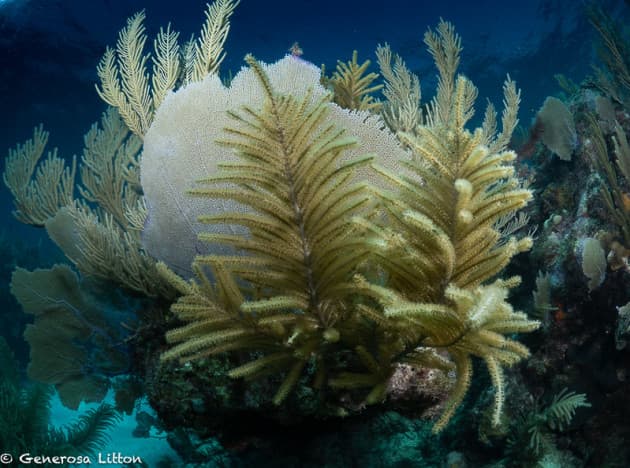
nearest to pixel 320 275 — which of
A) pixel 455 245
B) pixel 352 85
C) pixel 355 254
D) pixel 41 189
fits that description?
pixel 355 254

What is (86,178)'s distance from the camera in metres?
4.38

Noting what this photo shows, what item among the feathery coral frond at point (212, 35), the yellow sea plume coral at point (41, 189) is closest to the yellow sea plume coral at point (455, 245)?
the feathery coral frond at point (212, 35)

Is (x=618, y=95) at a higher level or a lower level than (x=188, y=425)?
higher

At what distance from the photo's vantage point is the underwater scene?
71.3 inches

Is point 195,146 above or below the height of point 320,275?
→ above

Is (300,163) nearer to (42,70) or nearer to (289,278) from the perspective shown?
(289,278)

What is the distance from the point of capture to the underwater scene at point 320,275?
1811mm

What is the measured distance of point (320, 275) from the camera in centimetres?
209

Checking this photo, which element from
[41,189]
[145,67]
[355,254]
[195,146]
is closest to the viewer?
[355,254]

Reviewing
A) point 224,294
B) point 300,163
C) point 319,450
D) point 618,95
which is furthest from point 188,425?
point 618,95

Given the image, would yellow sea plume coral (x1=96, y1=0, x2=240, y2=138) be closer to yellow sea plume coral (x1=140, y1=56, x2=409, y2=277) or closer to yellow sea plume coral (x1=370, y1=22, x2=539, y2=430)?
yellow sea plume coral (x1=140, y1=56, x2=409, y2=277)

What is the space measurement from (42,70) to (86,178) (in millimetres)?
20729

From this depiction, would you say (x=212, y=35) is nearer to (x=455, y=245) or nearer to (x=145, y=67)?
(x=145, y=67)

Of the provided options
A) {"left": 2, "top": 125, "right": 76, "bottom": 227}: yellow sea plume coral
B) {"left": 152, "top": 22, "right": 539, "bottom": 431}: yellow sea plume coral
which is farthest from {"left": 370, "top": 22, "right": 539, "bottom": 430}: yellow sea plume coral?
{"left": 2, "top": 125, "right": 76, "bottom": 227}: yellow sea plume coral
